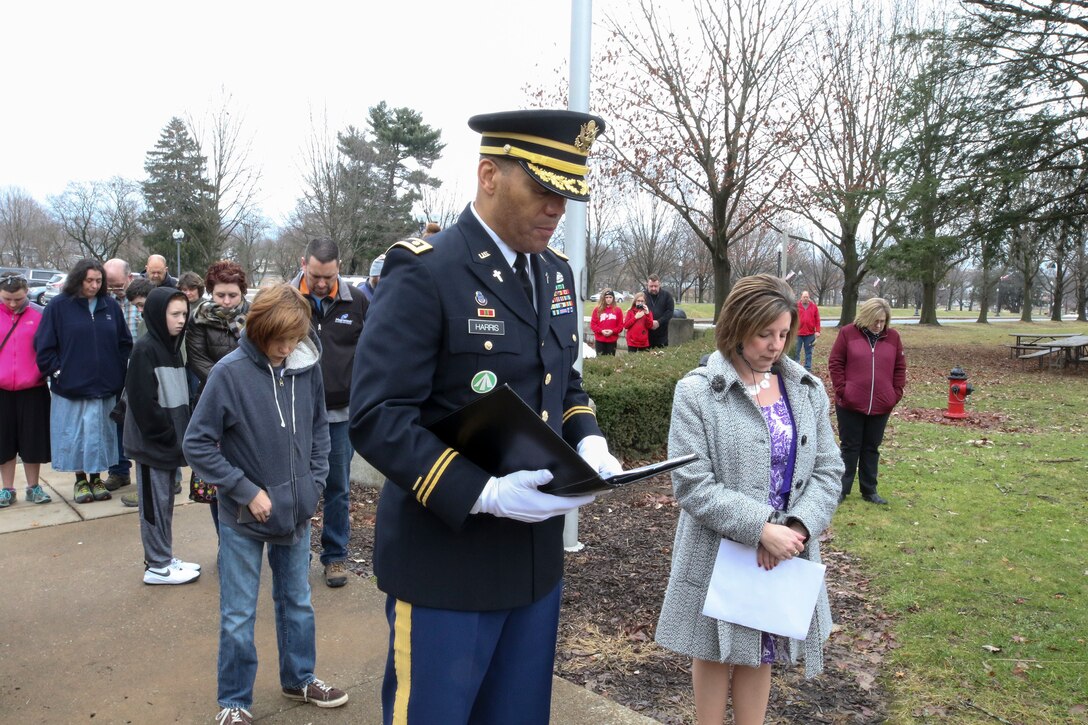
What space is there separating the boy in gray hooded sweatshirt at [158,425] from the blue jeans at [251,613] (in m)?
1.56

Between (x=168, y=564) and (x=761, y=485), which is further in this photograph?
(x=168, y=564)

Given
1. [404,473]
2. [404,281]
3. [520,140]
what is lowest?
[404,473]

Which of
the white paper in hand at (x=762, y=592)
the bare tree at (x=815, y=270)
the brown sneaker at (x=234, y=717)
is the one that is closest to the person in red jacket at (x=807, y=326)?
the white paper in hand at (x=762, y=592)

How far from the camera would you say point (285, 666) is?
3.47 metres

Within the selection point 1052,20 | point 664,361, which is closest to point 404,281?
point 664,361

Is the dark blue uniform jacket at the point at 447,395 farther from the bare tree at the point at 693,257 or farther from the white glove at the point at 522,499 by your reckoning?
the bare tree at the point at 693,257

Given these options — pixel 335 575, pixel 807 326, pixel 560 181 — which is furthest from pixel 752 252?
pixel 560 181

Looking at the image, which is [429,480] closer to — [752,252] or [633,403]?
[633,403]

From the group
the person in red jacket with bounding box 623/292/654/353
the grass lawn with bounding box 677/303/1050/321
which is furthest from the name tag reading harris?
the grass lawn with bounding box 677/303/1050/321

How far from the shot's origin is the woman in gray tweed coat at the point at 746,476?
275 centimetres

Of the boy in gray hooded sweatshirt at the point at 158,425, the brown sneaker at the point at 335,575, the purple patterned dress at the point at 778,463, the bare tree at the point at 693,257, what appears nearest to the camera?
the purple patterned dress at the point at 778,463

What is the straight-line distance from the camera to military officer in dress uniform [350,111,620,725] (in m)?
1.81

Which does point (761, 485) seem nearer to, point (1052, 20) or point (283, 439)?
point (283, 439)

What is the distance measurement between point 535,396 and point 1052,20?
21.3 metres
